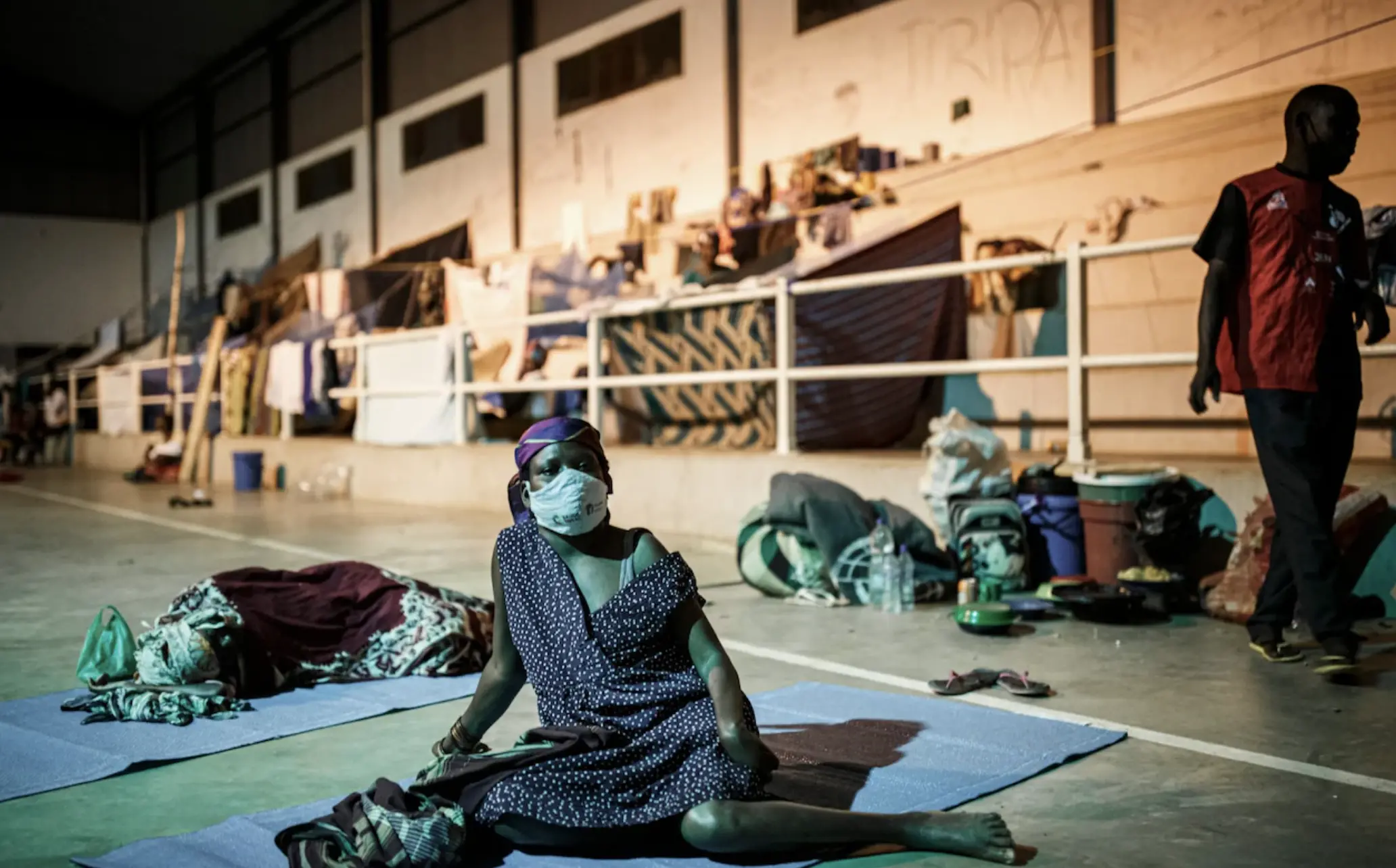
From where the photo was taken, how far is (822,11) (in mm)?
11859

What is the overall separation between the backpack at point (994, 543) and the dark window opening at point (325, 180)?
53.7 feet

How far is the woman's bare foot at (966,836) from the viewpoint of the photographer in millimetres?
2424

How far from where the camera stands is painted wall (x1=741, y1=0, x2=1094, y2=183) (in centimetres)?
974

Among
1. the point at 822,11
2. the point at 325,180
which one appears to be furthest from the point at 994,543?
the point at 325,180

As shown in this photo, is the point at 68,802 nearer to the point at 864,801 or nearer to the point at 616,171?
the point at 864,801

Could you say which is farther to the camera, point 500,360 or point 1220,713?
point 500,360

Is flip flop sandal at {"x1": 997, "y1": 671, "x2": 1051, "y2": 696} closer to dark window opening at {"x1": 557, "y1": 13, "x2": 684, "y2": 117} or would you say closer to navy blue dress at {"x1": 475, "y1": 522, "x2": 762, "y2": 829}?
navy blue dress at {"x1": 475, "y1": 522, "x2": 762, "y2": 829}

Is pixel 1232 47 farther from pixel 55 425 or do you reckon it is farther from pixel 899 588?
pixel 55 425

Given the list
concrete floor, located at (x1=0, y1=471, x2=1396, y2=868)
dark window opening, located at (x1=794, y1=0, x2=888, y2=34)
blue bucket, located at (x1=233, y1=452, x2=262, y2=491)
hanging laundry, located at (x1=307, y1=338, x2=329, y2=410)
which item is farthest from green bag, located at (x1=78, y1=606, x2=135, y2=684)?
blue bucket, located at (x1=233, y1=452, x2=262, y2=491)

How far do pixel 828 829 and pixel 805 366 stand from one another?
601cm

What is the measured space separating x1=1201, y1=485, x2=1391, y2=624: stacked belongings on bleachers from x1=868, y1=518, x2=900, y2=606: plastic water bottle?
4.37ft

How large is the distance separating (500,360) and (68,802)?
923 cm

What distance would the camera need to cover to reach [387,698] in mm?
3986

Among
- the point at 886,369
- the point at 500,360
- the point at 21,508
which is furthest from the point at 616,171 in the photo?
the point at 886,369
